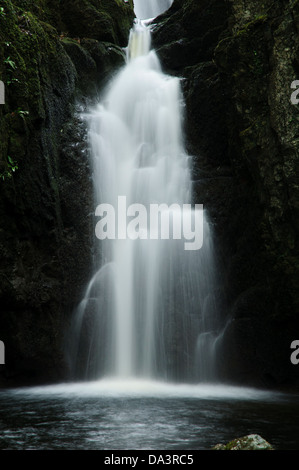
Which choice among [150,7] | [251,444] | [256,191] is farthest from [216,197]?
[150,7]

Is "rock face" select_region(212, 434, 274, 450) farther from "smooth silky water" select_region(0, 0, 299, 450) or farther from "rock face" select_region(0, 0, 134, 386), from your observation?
"rock face" select_region(0, 0, 134, 386)

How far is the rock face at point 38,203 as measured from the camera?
8.99 m

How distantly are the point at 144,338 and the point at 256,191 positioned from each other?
13.7 ft

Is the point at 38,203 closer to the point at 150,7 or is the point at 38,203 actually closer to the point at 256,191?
the point at 256,191

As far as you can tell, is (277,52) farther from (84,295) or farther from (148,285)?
(84,295)

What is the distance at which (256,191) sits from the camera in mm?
9430

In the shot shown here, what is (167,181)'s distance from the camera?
11031mm

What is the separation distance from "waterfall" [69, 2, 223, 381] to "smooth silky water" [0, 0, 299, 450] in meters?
0.02

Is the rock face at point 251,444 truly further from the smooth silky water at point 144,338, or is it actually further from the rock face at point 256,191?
the rock face at point 256,191

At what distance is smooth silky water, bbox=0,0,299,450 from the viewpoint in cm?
488

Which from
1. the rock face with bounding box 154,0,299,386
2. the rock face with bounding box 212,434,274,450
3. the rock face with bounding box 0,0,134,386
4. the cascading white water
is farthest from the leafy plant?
the cascading white water

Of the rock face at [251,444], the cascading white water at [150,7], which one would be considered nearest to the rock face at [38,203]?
the rock face at [251,444]
